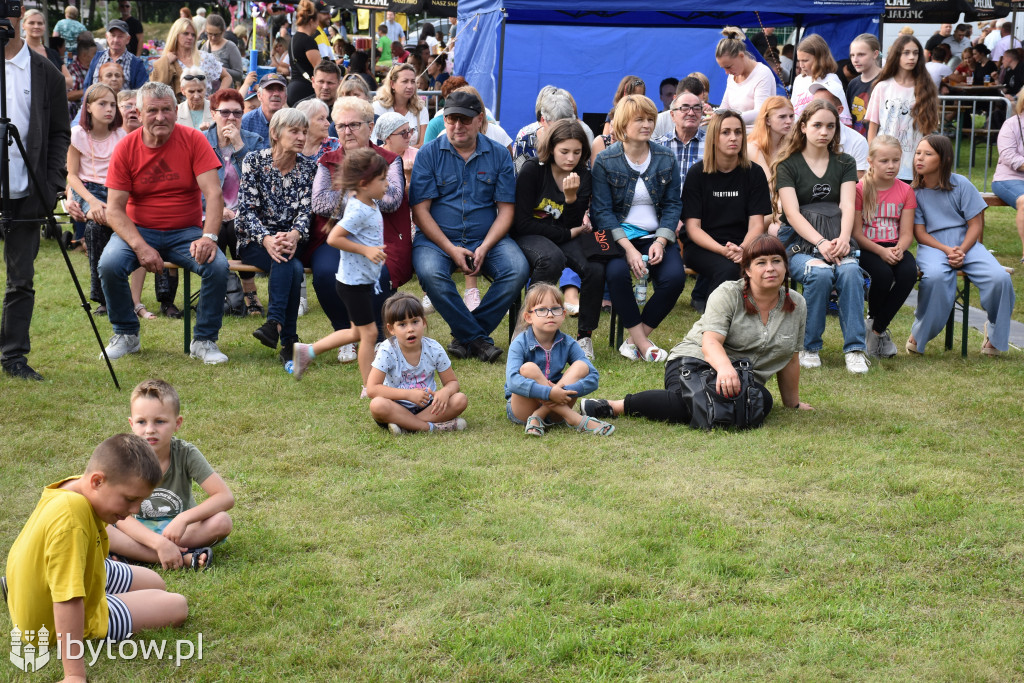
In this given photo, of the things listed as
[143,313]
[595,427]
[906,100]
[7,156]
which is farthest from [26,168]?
[906,100]

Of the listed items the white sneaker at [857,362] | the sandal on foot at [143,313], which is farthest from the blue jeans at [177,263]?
the white sneaker at [857,362]

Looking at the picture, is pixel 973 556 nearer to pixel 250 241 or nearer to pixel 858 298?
pixel 858 298

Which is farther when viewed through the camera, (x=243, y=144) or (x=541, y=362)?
(x=243, y=144)

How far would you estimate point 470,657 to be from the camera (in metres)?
3.13

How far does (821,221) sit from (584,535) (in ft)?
12.6

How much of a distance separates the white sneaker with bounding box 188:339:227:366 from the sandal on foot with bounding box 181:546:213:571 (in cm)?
306

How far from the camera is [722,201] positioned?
7238 millimetres

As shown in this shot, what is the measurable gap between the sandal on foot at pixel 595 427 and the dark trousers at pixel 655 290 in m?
1.72

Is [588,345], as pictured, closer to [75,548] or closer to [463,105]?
[463,105]

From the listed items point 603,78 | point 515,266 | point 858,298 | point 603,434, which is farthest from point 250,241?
point 603,78

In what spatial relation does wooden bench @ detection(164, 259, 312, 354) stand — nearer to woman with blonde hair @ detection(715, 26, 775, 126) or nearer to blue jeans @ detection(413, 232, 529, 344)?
blue jeans @ detection(413, 232, 529, 344)

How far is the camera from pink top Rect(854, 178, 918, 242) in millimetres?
7117

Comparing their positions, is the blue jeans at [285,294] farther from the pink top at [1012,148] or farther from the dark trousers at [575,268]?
the pink top at [1012,148]

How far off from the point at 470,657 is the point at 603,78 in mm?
10170
